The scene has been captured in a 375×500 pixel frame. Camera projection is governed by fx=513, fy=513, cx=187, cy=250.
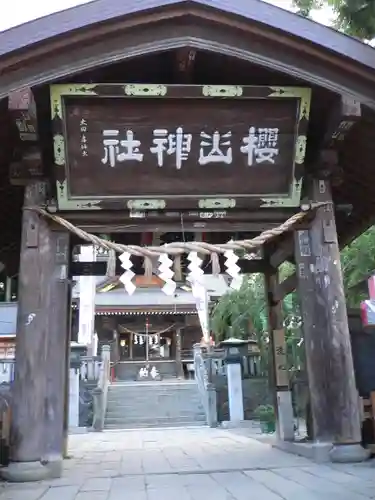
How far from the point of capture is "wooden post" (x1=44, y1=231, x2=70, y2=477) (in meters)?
5.46

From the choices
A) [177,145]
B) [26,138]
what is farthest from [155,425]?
[26,138]

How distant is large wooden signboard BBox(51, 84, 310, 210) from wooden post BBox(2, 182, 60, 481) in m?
0.46

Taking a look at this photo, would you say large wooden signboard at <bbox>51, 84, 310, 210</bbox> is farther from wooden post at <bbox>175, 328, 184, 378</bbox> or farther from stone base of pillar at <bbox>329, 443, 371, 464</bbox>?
wooden post at <bbox>175, 328, 184, 378</bbox>

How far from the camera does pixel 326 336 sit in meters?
5.83

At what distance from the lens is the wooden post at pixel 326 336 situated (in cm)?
555

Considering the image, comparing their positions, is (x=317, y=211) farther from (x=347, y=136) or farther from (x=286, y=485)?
(x=286, y=485)

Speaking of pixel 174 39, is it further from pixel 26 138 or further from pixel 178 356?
pixel 178 356

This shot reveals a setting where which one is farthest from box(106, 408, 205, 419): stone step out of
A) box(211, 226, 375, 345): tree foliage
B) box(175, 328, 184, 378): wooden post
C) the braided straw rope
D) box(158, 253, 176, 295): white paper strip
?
box(158, 253, 176, 295): white paper strip

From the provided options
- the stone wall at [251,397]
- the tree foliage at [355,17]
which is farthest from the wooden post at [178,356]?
the tree foliage at [355,17]

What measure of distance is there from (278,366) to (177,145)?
4.46 m

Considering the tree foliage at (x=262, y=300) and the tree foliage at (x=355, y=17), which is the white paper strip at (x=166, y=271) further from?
the tree foliage at (x=262, y=300)

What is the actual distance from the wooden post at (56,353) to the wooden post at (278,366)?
3.70 meters

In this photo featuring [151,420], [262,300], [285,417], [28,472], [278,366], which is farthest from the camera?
[151,420]

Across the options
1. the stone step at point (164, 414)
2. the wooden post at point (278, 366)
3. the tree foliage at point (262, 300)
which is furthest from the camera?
the stone step at point (164, 414)
